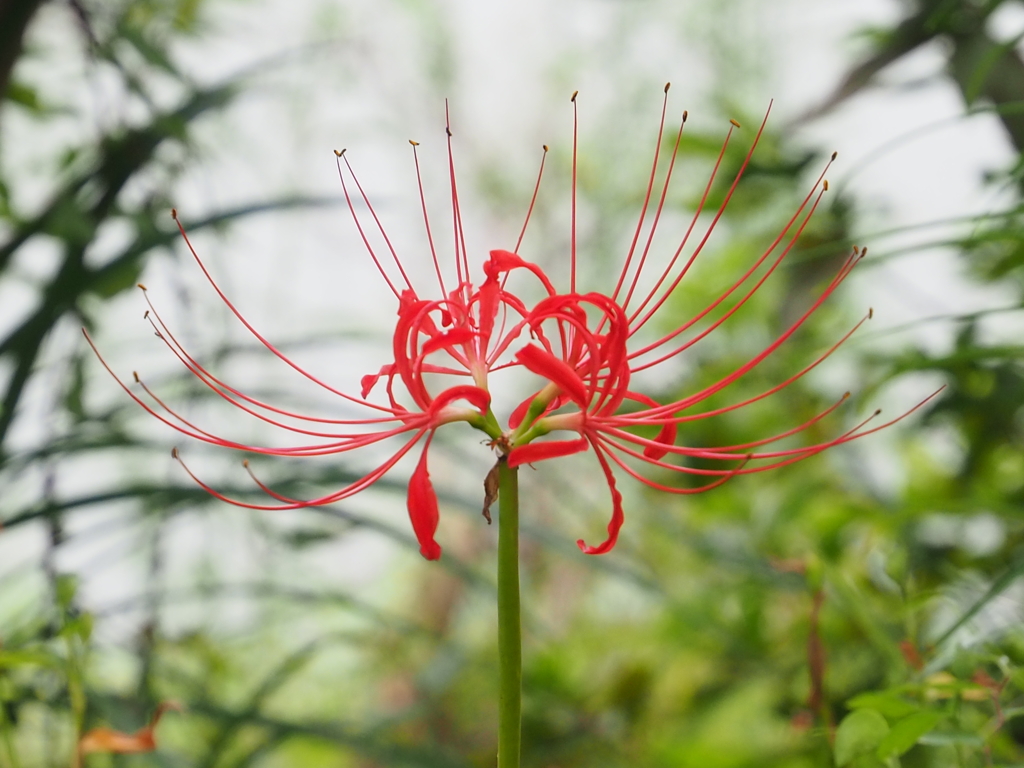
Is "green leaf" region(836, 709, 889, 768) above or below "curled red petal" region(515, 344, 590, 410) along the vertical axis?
below

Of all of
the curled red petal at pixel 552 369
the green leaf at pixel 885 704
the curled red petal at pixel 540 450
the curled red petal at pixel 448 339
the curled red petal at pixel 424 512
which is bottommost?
the green leaf at pixel 885 704

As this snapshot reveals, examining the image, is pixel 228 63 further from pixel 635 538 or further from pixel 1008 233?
pixel 1008 233

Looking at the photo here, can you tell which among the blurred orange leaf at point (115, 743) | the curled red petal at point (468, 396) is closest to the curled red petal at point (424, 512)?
the curled red petal at point (468, 396)

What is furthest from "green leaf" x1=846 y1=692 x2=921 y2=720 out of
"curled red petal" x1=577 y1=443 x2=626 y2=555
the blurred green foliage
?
"curled red petal" x1=577 y1=443 x2=626 y2=555

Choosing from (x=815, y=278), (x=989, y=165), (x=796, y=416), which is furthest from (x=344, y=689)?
(x=989, y=165)

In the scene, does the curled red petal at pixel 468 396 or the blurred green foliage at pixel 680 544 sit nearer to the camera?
the curled red petal at pixel 468 396

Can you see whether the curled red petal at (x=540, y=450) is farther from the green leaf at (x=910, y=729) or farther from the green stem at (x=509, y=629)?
the green leaf at (x=910, y=729)

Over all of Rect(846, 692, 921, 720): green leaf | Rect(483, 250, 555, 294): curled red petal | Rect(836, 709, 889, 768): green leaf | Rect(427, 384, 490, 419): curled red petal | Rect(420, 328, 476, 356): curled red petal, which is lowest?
Rect(836, 709, 889, 768): green leaf

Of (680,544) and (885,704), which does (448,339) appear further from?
(680,544)

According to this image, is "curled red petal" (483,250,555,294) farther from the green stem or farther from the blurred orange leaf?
the blurred orange leaf
